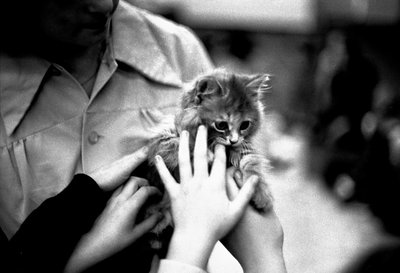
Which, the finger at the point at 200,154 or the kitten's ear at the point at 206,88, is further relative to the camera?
the kitten's ear at the point at 206,88

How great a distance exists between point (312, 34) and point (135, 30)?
6.19 meters

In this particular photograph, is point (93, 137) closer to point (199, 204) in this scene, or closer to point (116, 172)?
point (116, 172)

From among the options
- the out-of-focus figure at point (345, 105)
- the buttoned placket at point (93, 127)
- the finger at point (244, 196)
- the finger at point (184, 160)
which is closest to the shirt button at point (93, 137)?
the buttoned placket at point (93, 127)

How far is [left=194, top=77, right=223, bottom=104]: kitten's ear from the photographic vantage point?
1.57 m

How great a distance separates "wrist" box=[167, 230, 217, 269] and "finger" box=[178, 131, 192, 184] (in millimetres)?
182

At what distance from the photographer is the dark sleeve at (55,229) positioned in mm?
1289

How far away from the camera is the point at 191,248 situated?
126cm

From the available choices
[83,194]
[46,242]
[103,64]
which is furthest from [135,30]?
[46,242]

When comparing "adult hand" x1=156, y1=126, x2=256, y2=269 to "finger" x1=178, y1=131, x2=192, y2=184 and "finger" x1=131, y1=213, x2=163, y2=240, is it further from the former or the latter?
"finger" x1=131, y1=213, x2=163, y2=240

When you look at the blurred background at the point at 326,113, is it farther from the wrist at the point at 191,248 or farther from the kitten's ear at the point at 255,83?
the wrist at the point at 191,248

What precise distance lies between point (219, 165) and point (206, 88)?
0.92 ft

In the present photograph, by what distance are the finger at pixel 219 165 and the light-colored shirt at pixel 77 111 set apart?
27 cm

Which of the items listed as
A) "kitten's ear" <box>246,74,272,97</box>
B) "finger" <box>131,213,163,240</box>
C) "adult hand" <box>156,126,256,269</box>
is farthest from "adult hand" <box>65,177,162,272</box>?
"kitten's ear" <box>246,74,272,97</box>

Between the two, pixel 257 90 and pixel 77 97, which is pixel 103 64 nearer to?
pixel 77 97
